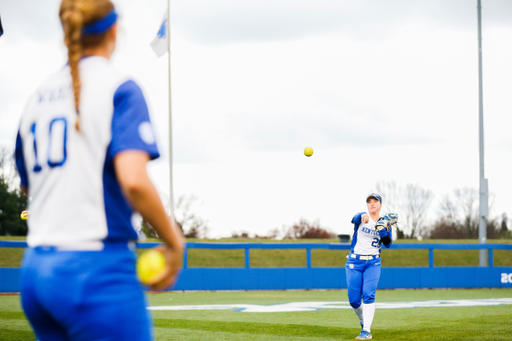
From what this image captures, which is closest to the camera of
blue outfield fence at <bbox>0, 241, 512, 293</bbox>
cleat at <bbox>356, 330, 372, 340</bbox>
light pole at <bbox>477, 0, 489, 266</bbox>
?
cleat at <bbox>356, 330, 372, 340</bbox>

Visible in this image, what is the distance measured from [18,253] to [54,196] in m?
19.2

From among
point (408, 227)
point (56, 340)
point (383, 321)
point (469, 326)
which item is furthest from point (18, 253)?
point (408, 227)

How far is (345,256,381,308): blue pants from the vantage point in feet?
28.2

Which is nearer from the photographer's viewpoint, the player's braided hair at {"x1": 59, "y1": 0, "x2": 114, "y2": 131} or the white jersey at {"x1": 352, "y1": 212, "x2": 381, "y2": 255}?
the player's braided hair at {"x1": 59, "y1": 0, "x2": 114, "y2": 131}

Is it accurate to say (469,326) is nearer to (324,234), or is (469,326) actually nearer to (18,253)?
(18,253)

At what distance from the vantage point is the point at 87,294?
1.84m

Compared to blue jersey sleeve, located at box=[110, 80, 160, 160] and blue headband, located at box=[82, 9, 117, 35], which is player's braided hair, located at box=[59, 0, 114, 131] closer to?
blue headband, located at box=[82, 9, 117, 35]

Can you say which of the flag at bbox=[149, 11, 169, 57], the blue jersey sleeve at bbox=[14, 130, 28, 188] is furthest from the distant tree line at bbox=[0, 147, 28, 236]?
the blue jersey sleeve at bbox=[14, 130, 28, 188]

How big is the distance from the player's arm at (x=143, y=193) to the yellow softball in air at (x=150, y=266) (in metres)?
0.02

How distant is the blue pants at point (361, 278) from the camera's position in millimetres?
8602

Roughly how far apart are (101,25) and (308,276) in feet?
62.4

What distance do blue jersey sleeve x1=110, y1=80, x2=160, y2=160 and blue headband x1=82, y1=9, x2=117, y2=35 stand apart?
0.76 feet

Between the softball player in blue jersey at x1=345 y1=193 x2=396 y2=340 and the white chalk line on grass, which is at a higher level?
the softball player in blue jersey at x1=345 y1=193 x2=396 y2=340

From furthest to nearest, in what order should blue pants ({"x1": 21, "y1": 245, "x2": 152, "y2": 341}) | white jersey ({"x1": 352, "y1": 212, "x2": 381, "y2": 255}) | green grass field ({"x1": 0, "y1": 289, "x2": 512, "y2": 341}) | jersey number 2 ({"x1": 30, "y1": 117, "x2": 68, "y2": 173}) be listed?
white jersey ({"x1": 352, "y1": 212, "x2": 381, "y2": 255}), green grass field ({"x1": 0, "y1": 289, "x2": 512, "y2": 341}), jersey number 2 ({"x1": 30, "y1": 117, "x2": 68, "y2": 173}), blue pants ({"x1": 21, "y1": 245, "x2": 152, "y2": 341})
